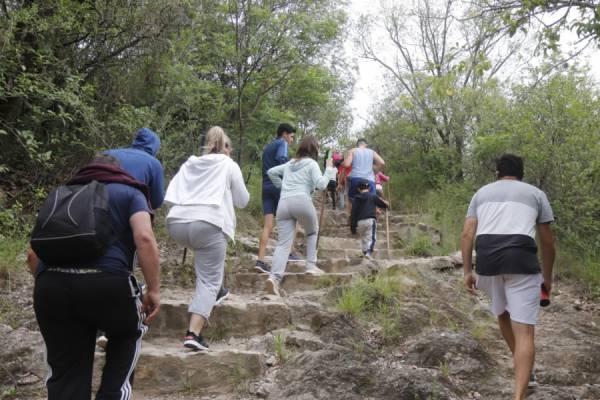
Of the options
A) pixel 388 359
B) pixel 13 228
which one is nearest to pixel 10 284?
pixel 13 228

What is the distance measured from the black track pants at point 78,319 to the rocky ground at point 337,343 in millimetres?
1773

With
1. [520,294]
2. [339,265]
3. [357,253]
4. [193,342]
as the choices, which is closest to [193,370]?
[193,342]

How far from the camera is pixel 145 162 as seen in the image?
155 inches

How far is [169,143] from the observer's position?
8.18 meters

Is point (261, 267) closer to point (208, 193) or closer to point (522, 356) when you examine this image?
point (208, 193)

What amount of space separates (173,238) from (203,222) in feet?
1.18

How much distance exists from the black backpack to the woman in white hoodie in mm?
1828

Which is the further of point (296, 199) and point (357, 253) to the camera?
point (357, 253)

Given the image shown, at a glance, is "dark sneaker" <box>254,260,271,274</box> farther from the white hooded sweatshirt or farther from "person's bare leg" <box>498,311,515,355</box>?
"person's bare leg" <box>498,311,515,355</box>

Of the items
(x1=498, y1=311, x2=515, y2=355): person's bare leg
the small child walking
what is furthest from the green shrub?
(x1=498, y1=311, x2=515, y2=355): person's bare leg

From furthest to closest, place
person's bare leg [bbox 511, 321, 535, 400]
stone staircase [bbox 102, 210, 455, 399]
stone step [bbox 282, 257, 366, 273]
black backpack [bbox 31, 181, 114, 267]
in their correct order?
stone step [bbox 282, 257, 366, 273] < stone staircase [bbox 102, 210, 455, 399] < person's bare leg [bbox 511, 321, 535, 400] < black backpack [bbox 31, 181, 114, 267]

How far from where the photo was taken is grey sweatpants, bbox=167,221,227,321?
441 centimetres

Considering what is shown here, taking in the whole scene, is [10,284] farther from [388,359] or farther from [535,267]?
[535,267]

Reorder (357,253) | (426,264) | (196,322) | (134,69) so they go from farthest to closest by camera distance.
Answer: (357,253) → (134,69) → (426,264) → (196,322)
